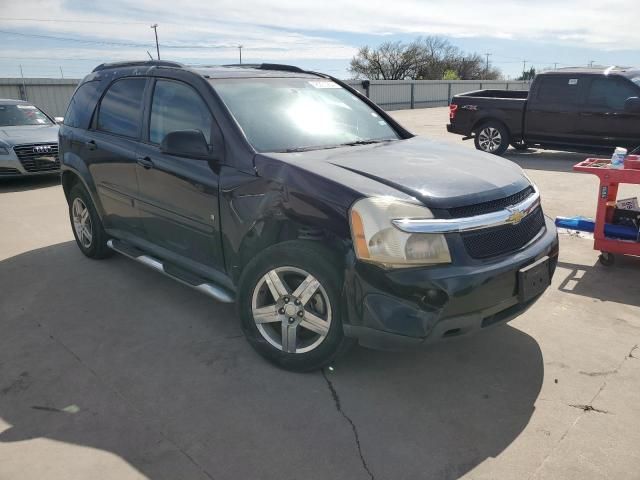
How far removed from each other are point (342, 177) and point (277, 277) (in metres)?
0.70

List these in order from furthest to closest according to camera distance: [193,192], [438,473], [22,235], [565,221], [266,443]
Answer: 1. [22,235]
2. [565,221]
3. [193,192]
4. [266,443]
5. [438,473]

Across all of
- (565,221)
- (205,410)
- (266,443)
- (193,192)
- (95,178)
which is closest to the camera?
(266,443)

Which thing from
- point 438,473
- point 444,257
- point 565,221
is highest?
point 444,257

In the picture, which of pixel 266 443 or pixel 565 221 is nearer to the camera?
pixel 266 443

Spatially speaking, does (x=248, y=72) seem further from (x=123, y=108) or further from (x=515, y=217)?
(x=515, y=217)

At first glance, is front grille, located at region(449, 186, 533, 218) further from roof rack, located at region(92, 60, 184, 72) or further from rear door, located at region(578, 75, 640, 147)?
rear door, located at region(578, 75, 640, 147)

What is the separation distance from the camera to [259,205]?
3227mm

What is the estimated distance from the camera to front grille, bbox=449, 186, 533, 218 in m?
2.83

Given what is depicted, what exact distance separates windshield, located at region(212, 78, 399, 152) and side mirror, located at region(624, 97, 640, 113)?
800 centimetres

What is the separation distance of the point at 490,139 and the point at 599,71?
8.33 feet

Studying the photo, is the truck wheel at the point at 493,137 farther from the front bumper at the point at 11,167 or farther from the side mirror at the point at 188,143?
the side mirror at the point at 188,143

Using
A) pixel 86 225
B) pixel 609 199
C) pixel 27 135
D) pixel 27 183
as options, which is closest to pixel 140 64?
pixel 86 225

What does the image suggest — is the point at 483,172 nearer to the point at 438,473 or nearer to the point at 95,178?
the point at 438,473

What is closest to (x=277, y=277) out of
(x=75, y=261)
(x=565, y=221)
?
(x=75, y=261)
